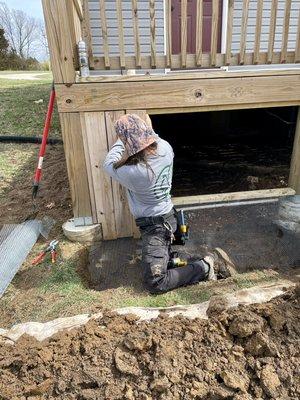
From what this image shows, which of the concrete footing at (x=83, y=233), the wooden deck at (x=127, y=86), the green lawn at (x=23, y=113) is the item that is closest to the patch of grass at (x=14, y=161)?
the green lawn at (x=23, y=113)

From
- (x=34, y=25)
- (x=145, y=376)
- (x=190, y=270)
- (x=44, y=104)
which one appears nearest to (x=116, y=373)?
(x=145, y=376)

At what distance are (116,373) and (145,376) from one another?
0.17 m

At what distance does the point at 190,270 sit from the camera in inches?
126

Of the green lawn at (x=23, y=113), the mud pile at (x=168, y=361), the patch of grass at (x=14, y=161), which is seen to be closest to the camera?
the mud pile at (x=168, y=361)

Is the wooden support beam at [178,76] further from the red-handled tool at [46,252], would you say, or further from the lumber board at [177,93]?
the red-handled tool at [46,252]

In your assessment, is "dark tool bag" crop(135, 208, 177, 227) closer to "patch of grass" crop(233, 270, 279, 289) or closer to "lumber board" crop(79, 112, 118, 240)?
"lumber board" crop(79, 112, 118, 240)

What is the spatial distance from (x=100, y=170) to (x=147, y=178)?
2.45ft

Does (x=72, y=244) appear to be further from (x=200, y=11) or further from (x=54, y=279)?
(x=200, y=11)

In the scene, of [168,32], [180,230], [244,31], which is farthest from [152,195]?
[244,31]

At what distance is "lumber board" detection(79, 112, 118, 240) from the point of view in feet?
10.7

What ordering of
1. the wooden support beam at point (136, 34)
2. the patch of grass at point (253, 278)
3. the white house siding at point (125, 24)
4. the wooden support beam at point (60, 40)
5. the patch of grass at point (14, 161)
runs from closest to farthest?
the wooden support beam at point (60, 40) → the wooden support beam at point (136, 34) → the patch of grass at point (253, 278) → the patch of grass at point (14, 161) → the white house siding at point (125, 24)

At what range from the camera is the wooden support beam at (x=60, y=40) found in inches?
113

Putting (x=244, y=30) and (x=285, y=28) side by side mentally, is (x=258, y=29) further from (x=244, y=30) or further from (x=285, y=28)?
(x=285, y=28)

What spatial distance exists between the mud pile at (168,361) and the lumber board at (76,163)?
1.62m
